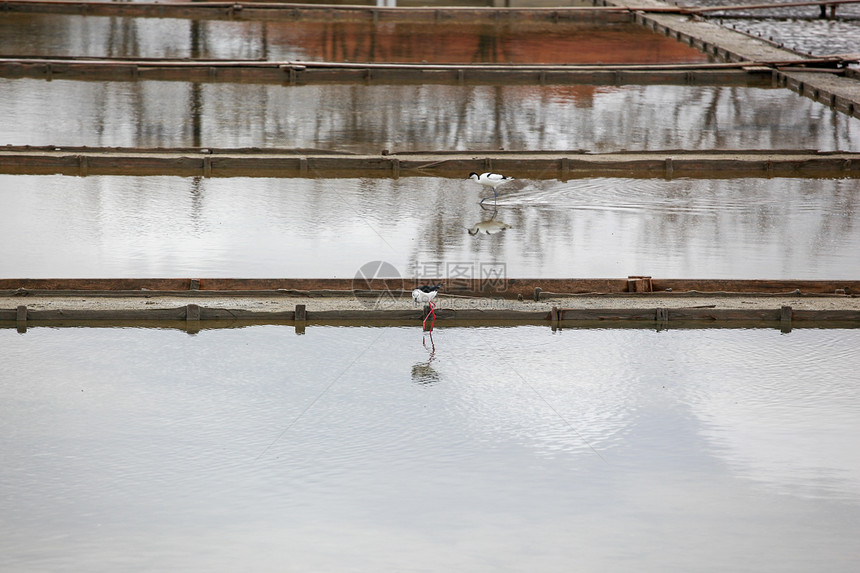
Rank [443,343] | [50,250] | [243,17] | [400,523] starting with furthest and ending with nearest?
1. [243,17]
2. [50,250]
3. [443,343]
4. [400,523]

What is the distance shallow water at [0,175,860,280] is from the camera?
32.3 feet

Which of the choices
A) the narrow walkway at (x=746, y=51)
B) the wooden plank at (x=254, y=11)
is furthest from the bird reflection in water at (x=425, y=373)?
the wooden plank at (x=254, y=11)

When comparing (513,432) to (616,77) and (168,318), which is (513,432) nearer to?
(168,318)

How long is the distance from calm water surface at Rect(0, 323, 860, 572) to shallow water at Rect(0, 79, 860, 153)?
608cm

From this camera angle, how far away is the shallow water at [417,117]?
14.1 metres

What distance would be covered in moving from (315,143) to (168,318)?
581cm

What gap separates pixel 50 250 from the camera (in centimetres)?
1009

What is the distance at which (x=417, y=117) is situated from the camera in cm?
1532

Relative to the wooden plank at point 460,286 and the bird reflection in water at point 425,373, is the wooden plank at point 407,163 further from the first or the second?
the bird reflection in water at point 425,373

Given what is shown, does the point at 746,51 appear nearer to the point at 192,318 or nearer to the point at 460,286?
the point at 460,286

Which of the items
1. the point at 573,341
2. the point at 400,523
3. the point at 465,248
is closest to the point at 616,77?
the point at 465,248

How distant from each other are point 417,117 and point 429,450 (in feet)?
30.4

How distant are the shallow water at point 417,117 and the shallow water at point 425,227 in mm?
1542

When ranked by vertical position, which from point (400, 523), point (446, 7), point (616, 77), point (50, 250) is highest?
point (446, 7)
